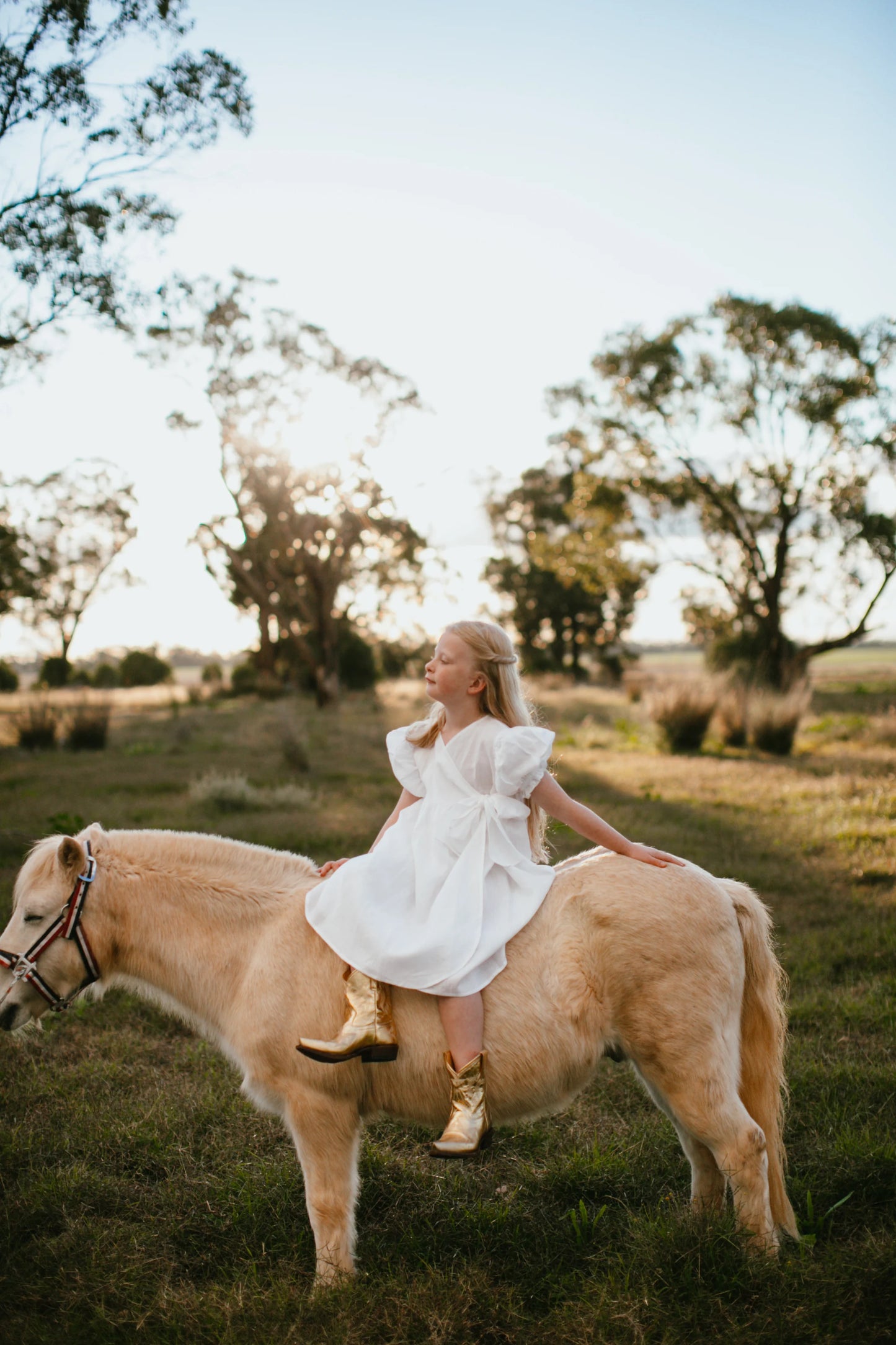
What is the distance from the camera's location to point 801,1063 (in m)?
4.29

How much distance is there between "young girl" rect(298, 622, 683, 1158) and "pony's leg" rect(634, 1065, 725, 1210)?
0.91 m

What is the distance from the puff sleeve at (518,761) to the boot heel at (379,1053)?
38.6 inches

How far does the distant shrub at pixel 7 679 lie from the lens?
138 feet

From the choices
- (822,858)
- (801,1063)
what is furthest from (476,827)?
(822,858)

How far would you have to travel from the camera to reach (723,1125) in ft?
9.11

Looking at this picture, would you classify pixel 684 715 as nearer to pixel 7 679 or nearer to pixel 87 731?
pixel 87 731

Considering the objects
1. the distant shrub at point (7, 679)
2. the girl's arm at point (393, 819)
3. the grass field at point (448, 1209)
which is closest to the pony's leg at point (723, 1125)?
the grass field at point (448, 1209)

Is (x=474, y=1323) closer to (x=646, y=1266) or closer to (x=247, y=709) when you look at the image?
(x=646, y=1266)

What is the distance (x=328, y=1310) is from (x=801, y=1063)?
2780 millimetres

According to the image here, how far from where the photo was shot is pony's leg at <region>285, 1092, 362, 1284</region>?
2.82 m

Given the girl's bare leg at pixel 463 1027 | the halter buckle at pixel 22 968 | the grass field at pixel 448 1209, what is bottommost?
the grass field at pixel 448 1209

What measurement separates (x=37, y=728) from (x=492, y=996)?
1702cm

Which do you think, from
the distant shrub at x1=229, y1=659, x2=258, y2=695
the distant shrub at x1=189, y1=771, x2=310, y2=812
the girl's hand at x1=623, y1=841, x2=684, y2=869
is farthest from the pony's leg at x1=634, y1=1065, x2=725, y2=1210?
the distant shrub at x1=229, y1=659, x2=258, y2=695

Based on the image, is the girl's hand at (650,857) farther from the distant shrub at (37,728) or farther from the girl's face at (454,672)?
the distant shrub at (37,728)
